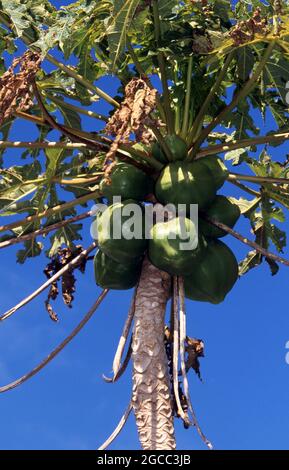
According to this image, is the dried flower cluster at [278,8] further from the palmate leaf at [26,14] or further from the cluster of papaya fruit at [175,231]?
the palmate leaf at [26,14]

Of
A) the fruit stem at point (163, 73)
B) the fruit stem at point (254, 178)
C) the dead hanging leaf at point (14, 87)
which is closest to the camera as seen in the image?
the dead hanging leaf at point (14, 87)

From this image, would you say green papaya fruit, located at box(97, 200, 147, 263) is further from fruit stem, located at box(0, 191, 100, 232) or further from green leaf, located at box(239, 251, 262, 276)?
green leaf, located at box(239, 251, 262, 276)

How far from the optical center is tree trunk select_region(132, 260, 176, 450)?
13.4ft

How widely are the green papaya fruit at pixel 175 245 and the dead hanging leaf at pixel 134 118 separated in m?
0.75

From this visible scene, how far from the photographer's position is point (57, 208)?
4875 millimetres

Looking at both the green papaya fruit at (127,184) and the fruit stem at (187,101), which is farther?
the fruit stem at (187,101)

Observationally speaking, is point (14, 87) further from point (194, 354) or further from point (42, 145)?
point (194, 354)

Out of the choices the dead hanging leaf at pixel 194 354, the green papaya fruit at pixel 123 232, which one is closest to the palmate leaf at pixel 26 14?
the green papaya fruit at pixel 123 232

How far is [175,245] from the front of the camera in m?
4.24

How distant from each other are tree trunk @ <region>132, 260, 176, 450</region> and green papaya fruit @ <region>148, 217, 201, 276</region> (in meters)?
0.21

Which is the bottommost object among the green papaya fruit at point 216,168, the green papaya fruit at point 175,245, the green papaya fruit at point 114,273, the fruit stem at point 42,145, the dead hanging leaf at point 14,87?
the green papaya fruit at point 175,245

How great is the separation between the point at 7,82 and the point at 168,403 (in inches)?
73.7

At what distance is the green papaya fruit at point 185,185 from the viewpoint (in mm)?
4414

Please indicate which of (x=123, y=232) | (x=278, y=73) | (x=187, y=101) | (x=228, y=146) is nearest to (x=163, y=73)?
(x=187, y=101)
